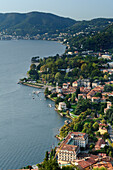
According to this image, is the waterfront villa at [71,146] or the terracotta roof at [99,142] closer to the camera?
the waterfront villa at [71,146]

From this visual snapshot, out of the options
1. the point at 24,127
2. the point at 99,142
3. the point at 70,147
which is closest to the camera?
the point at 70,147

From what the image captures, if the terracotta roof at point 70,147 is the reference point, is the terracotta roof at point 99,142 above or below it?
below

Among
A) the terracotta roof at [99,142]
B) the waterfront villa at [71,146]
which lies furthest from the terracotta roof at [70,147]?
the terracotta roof at [99,142]

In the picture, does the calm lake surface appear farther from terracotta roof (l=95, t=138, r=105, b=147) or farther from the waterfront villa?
terracotta roof (l=95, t=138, r=105, b=147)

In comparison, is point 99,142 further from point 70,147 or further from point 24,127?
point 24,127

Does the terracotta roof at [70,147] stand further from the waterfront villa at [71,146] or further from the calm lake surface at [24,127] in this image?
the calm lake surface at [24,127]

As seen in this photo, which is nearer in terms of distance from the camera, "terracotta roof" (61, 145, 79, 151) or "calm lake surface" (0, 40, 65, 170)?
"terracotta roof" (61, 145, 79, 151)

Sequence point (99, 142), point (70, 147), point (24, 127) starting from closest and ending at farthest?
point (70, 147)
point (99, 142)
point (24, 127)

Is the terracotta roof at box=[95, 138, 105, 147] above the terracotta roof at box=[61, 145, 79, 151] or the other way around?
the other way around

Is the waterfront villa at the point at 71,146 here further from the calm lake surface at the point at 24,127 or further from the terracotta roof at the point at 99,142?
the calm lake surface at the point at 24,127

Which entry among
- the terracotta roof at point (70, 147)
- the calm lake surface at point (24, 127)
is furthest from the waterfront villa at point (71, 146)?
the calm lake surface at point (24, 127)

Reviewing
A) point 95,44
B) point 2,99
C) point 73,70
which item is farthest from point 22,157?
point 95,44

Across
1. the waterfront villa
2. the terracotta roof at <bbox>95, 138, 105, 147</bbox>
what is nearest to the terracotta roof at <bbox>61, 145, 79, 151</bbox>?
the waterfront villa

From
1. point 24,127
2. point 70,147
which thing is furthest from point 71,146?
point 24,127
